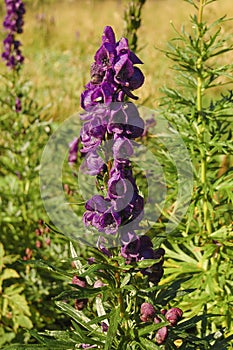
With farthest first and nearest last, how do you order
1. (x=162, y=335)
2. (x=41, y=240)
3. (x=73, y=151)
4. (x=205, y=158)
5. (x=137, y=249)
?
(x=41, y=240) → (x=73, y=151) → (x=205, y=158) → (x=162, y=335) → (x=137, y=249)

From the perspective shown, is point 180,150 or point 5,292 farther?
point 5,292

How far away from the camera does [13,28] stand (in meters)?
3.38

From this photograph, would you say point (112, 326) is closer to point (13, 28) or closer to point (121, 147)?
point (121, 147)

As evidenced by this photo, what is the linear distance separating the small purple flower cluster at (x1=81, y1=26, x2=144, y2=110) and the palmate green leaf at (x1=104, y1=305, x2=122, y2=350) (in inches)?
23.7

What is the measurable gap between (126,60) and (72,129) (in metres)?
2.76

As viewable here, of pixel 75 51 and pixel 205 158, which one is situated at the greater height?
pixel 75 51

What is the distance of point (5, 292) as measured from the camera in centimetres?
262

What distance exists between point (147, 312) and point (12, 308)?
4.48ft

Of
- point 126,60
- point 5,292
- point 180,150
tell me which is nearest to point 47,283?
point 5,292

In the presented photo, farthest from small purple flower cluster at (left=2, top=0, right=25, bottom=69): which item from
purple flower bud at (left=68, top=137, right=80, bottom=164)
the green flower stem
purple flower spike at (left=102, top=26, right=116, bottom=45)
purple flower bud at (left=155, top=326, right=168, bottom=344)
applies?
purple flower bud at (left=155, top=326, right=168, bottom=344)

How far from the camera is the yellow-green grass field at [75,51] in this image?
16.9ft

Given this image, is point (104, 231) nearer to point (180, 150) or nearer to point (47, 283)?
point (180, 150)

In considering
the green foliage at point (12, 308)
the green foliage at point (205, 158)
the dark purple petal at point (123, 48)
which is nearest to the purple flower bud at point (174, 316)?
the green foliage at point (205, 158)

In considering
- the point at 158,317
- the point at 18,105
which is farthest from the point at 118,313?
the point at 18,105
